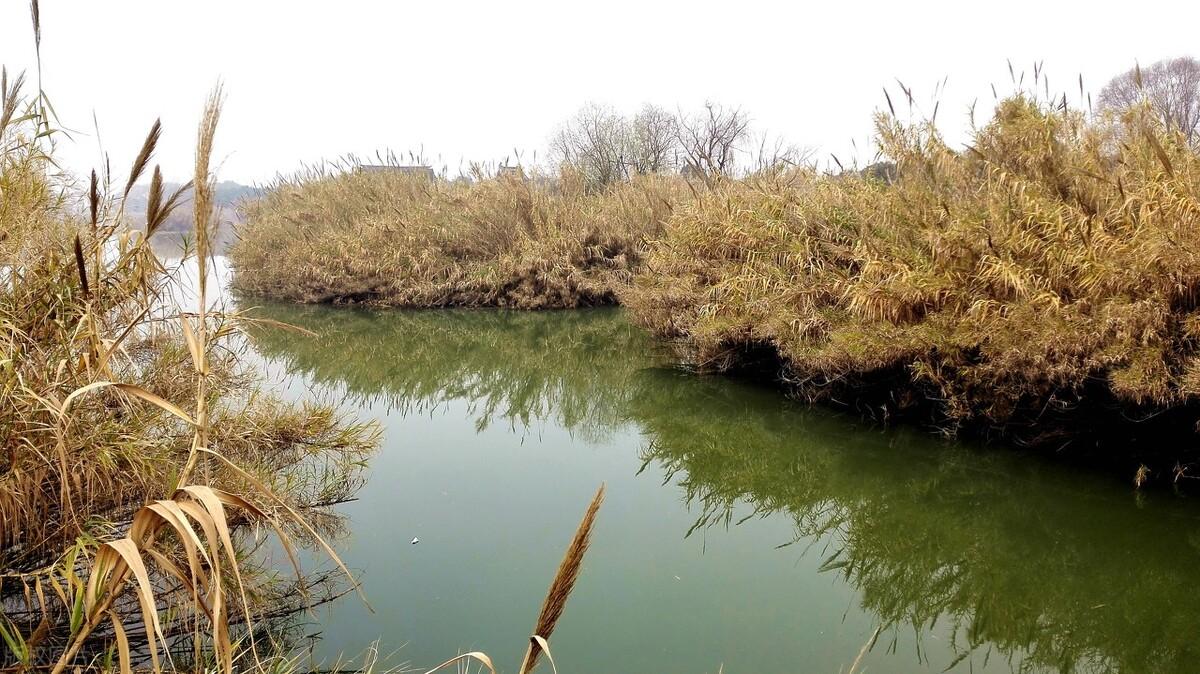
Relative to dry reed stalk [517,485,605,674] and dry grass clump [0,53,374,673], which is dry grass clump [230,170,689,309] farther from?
dry reed stalk [517,485,605,674]

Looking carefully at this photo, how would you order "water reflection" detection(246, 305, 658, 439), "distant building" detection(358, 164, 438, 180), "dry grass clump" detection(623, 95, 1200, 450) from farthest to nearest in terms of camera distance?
"distant building" detection(358, 164, 438, 180) → "water reflection" detection(246, 305, 658, 439) → "dry grass clump" detection(623, 95, 1200, 450)

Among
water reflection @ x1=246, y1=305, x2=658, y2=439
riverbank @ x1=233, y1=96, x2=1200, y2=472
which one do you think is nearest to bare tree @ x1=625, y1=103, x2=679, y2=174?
water reflection @ x1=246, y1=305, x2=658, y2=439

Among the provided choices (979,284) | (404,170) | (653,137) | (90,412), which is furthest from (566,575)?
(653,137)

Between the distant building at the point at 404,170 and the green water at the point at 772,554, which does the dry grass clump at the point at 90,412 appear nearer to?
the green water at the point at 772,554

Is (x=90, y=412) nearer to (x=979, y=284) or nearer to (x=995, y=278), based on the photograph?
(x=995, y=278)

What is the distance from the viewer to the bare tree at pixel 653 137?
1254 inches

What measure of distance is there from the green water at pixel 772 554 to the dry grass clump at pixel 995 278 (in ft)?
2.01

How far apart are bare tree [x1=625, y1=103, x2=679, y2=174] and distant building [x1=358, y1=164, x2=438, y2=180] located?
1134 centimetres

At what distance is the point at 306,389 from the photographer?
9156 millimetres

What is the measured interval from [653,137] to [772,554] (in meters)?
32.4

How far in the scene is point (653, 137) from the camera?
1390 inches

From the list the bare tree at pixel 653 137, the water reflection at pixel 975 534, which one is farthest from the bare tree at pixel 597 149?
the water reflection at pixel 975 534

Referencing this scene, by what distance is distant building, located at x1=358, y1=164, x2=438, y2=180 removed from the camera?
20547mm

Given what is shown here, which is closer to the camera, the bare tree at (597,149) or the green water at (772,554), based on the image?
the green water at (772,554)
